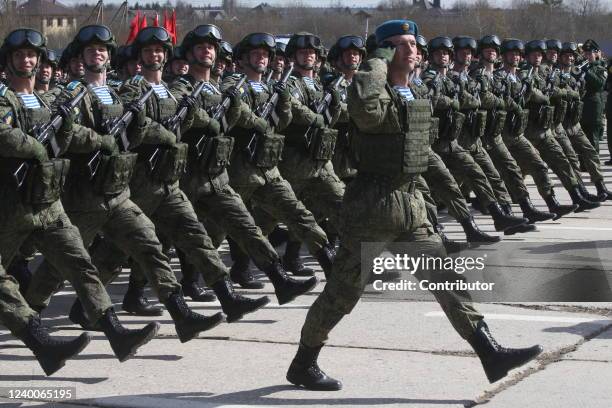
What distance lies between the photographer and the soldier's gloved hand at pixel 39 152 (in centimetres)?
697

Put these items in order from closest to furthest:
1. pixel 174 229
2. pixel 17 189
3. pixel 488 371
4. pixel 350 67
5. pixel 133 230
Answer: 1. pixel 488 371
2. pixel 17 189
3. pixel 133 230
4. pixel 174 229
5. pixel 350 67

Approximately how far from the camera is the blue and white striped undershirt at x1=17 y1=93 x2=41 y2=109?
7.13 meters

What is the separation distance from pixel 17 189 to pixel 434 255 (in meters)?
2.22

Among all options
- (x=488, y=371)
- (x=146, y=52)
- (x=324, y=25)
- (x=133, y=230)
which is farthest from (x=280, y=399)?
(x=324, y=25)

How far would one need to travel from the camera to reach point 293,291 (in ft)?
28.6

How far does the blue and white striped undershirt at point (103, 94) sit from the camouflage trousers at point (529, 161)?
6.14 m

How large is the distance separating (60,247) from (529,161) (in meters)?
6.99

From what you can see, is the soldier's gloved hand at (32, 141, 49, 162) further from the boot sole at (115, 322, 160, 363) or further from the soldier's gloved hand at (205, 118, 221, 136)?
the soldier's gloved hand at (205, 118, 221, 136)

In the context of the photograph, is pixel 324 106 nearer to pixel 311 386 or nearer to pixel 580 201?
pixel 311 386

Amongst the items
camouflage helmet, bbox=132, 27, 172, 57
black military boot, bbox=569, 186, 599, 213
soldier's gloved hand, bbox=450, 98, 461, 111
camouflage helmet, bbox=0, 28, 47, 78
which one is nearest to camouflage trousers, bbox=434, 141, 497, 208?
soldier's gloved hand, bbox=450, 98, 461, 111

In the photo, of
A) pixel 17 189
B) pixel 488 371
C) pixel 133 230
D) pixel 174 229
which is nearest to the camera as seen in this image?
pixel 488 371

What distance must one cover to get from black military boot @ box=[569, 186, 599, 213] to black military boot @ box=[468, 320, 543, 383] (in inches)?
299

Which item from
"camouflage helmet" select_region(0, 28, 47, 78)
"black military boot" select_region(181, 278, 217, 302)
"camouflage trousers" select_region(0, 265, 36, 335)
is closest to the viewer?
"camouflage trousers" select_region(0, 265, 36, 335)

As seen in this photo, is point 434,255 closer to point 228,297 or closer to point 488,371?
point 488,371
